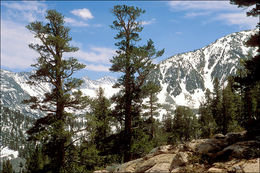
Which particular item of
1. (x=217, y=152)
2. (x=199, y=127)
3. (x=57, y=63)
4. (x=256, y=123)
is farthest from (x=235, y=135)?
(x=199, y=127)

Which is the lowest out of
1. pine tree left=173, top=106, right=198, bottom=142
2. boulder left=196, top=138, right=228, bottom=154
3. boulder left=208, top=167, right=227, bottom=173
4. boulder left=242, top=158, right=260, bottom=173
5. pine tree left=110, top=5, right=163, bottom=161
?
pine tree left=173, top=106, right=198, bottom=142

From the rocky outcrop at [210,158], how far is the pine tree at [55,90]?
22.2ft

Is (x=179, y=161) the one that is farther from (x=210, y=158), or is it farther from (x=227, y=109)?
(x=227, y=109)

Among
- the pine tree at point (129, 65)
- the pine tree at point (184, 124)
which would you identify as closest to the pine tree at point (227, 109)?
the pine tree at point (184, 124)

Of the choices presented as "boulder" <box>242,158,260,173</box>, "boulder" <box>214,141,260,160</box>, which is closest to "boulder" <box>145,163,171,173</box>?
"boulder" <box>214,141,260,160</box>

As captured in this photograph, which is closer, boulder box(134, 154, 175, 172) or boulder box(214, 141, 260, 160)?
boulder box(214, 141, 260, 160)

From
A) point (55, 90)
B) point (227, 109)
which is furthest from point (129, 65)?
point (227, 109)

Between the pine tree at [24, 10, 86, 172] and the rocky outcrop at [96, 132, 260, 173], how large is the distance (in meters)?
6.77

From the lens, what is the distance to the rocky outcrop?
24.6ft

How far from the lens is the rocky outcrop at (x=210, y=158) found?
7512 mm

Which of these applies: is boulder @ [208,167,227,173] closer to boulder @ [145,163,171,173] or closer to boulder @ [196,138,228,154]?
boulder @ [196,138,228,154]

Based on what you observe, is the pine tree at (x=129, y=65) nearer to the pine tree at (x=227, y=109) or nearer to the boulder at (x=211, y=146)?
the boulder at (x=211, y=146)

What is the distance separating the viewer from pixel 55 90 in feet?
52.4

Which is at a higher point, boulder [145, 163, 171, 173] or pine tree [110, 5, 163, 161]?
pine tree [110, 5, 163, 161]
